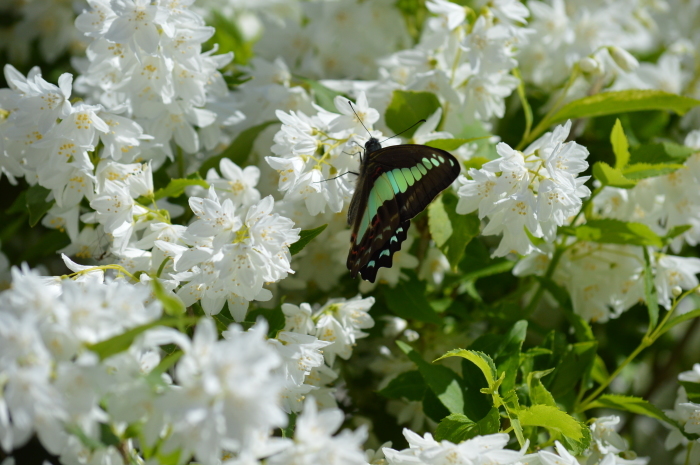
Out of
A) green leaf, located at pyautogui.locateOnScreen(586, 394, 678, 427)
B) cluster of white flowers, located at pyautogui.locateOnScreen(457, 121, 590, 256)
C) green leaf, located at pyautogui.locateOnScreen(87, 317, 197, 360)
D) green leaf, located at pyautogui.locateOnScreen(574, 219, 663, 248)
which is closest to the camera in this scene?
green leaf, located at pyautogui.locateOnScreen(87, 317, 197, 360)

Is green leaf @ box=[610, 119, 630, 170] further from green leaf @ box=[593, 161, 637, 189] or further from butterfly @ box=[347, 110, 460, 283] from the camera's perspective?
butterfly @ box=[347, 110, 460, 283]

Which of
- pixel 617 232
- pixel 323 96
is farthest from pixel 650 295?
pixel 323 96

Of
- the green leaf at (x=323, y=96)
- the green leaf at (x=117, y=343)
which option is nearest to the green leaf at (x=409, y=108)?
the green leaf at (x=323, y=96)

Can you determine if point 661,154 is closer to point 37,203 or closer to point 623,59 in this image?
point 623,59

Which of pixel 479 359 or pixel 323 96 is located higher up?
pixel 323 96

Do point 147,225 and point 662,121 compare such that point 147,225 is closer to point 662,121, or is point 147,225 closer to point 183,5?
point 183,5

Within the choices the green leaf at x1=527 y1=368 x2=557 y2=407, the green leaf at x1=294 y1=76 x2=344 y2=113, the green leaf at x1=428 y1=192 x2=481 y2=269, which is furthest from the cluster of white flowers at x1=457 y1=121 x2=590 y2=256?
the green leaf at x1=294 y1=76 x2=344 y2=113

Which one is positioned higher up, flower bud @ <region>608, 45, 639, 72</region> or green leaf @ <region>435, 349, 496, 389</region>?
flower bud @ <region>608, 45, 639, 72</region>
